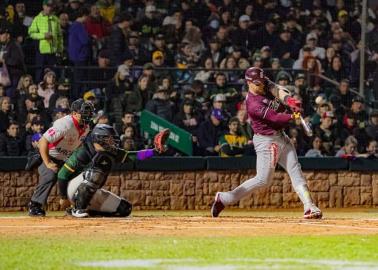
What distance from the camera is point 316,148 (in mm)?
20031

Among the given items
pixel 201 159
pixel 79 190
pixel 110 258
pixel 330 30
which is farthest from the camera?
pixel 330 30

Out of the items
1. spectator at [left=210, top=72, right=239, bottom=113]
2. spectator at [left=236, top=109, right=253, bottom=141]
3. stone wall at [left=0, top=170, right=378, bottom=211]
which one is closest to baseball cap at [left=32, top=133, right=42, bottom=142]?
stone wall at [left=0, top=170, right=378, bottom=211]

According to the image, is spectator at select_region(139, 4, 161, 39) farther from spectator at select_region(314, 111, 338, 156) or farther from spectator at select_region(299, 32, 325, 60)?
spectator at select_region(314, 111, 338, 156)

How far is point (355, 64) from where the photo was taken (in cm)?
2331

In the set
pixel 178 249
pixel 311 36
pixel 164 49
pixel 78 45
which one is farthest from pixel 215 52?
pixel 178 249

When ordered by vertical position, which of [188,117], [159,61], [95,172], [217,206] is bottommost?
[217,206]

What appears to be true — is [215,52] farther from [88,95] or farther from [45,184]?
[45,184]

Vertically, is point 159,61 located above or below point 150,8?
below

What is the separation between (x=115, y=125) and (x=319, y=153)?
348 centimetres

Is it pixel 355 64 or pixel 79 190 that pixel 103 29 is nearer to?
pixel 355 64

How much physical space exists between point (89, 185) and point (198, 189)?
13.2ft

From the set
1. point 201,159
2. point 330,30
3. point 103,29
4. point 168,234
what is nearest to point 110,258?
point 168,234

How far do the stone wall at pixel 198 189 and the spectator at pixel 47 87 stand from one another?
6.28 ft

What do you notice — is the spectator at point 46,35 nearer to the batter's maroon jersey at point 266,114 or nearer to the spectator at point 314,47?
the spectator at point 314,47
